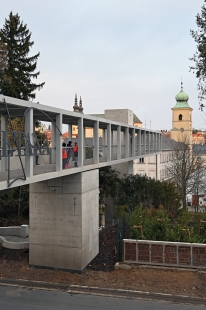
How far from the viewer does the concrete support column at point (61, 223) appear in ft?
49.1

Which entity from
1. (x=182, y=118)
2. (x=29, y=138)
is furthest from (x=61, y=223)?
(x=182, y=118)

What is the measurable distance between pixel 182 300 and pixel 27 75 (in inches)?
1321

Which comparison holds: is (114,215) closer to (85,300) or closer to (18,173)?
(85,300)

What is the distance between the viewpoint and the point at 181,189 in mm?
36156

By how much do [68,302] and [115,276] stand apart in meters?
2.68

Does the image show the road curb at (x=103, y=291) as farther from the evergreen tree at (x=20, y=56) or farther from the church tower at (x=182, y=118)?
the church tower at (x=182, y=118)

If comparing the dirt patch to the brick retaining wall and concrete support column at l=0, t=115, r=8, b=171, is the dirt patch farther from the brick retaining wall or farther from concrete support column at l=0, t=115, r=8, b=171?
concrete support column at l=0, t=115, r=8, b=171

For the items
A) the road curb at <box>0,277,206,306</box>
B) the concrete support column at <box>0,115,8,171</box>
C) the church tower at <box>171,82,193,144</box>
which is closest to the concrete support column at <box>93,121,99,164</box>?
the concrete support column at <box>0,115,8,171</box>

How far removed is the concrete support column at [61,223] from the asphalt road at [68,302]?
2190 mm

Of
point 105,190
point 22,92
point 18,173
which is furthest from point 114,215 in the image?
point 22,92

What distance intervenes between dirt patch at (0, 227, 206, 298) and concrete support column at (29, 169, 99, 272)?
1.64 feet

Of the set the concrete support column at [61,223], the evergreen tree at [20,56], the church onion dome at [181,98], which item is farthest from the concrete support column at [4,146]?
the church onion dome at [181,98]

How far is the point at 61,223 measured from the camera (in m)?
15.2

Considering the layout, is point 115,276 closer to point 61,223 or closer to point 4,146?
point 61,223
